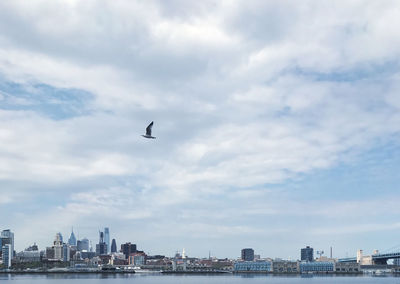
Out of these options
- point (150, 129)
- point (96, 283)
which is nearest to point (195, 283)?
point (96, 283)

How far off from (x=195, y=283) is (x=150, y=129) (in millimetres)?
146426

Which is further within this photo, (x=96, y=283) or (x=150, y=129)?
(x=96, y=283)

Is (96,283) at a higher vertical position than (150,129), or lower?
lower

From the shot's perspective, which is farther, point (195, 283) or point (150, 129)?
point (195, 283)

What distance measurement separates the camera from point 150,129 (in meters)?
60.7

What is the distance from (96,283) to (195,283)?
34.8 meters

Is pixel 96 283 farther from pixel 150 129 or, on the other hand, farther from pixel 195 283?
pixel 150 129

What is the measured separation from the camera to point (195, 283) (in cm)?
19762

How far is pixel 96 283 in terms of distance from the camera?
194500 mm

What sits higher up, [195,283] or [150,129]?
[150,129]
